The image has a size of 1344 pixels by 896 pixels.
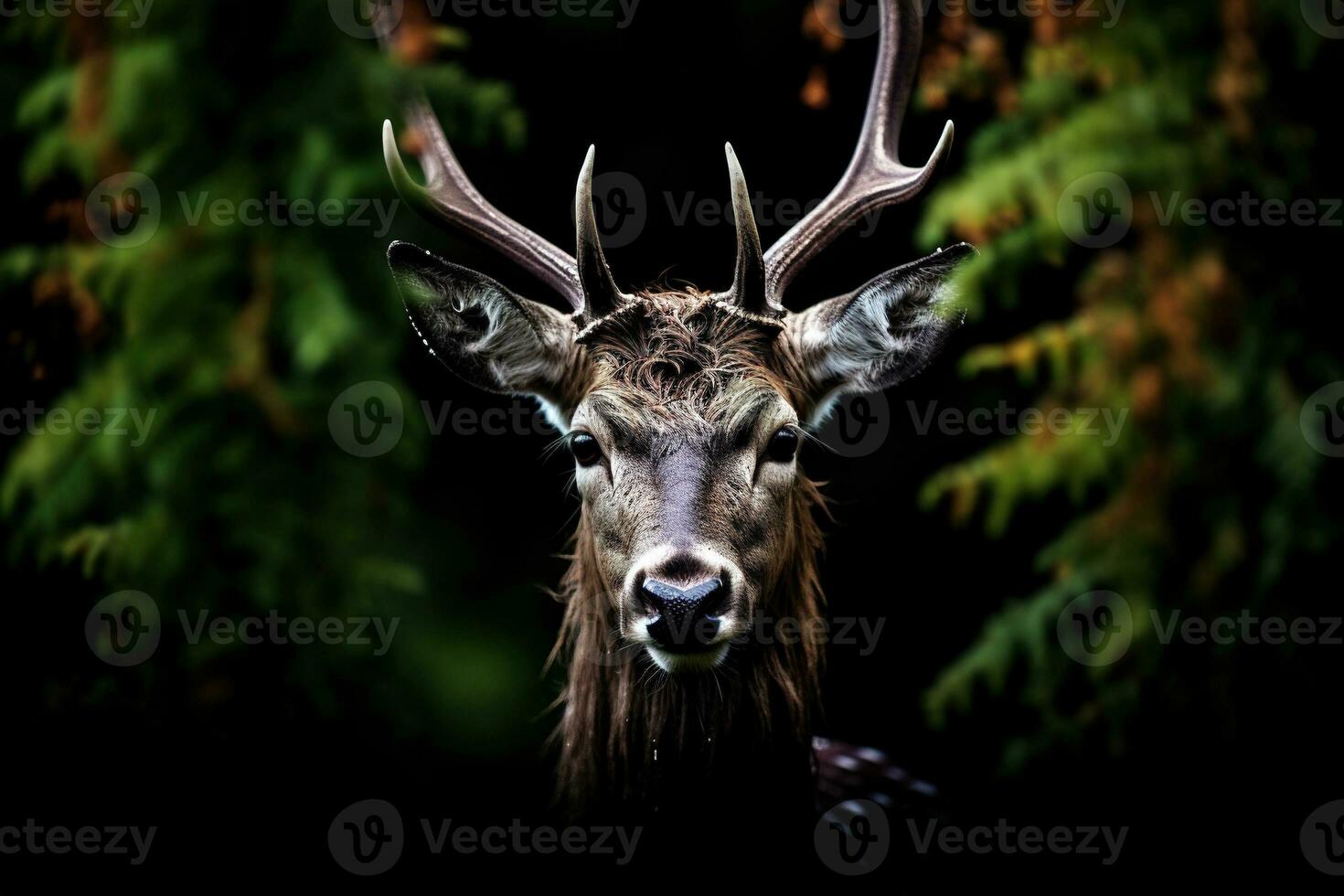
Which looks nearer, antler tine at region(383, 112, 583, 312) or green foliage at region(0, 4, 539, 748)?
antler tine at region(383, 112, 583, 312)

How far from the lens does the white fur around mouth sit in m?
3.52

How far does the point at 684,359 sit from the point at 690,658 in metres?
0.96

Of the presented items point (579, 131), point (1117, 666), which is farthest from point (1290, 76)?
point (579, 131)

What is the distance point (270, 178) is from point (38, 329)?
1.44m

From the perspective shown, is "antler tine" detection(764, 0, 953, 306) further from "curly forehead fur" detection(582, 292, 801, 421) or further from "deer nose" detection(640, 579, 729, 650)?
"deer nose" detection(640, 579, 729, 650)

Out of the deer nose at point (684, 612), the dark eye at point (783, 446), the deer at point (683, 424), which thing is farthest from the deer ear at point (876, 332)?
the deer nose at point (684, 612)

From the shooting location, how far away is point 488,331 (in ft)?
13.8

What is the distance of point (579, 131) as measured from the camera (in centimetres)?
837

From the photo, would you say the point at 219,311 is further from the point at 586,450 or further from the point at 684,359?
the point at 684,359

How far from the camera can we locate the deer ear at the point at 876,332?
4223mm

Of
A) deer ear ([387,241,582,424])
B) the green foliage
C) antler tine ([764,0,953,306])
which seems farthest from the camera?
the green foliage

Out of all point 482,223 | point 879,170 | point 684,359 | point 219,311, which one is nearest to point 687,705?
point 684,359

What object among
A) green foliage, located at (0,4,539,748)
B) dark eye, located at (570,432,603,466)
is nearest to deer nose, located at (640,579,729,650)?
dark eye, located at (570,432,603,466)

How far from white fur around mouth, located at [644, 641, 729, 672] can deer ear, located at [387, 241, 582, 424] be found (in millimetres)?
1072
